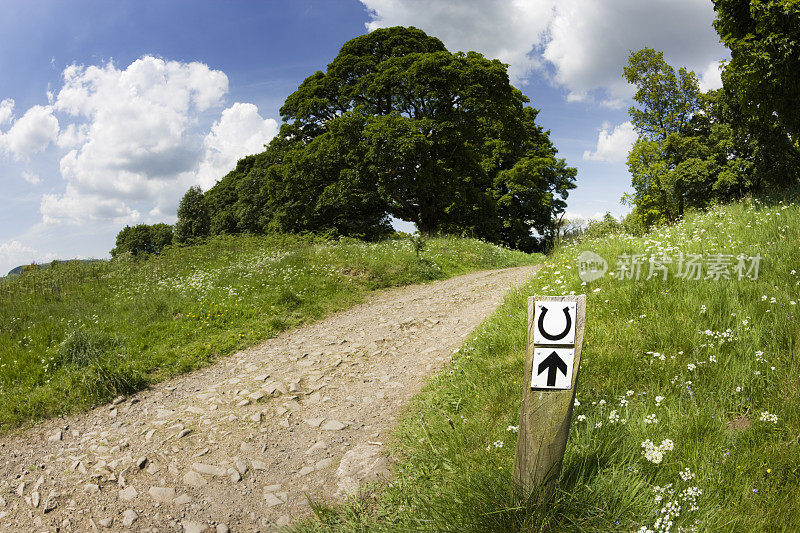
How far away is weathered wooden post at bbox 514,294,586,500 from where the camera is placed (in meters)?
2.54

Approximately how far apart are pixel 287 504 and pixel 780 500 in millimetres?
3967

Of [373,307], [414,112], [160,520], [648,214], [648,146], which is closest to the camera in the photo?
[160,520]

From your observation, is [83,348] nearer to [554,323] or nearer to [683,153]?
[554,323]

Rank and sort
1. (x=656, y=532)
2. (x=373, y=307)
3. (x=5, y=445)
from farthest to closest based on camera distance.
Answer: (x=373, y=307), (x=5, y=445), (x=656, y=532)

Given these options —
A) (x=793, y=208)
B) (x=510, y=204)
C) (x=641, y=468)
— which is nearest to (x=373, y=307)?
(x=641, y=468)

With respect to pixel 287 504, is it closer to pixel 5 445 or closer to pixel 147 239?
pixel 5 445

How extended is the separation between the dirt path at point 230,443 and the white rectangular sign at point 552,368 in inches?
89.5

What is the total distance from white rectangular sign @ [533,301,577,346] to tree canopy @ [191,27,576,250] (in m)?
17.0

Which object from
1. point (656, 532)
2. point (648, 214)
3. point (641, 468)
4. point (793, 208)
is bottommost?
point (656, 532)

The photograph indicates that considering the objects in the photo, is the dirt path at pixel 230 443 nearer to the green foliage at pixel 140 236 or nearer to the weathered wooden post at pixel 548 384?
the weathered wooden post at pixel 548 384

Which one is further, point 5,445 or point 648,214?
point 648,214

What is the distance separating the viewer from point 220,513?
12.9 feet

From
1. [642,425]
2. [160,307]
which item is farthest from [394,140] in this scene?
[642,425]

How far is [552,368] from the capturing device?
102 inches
